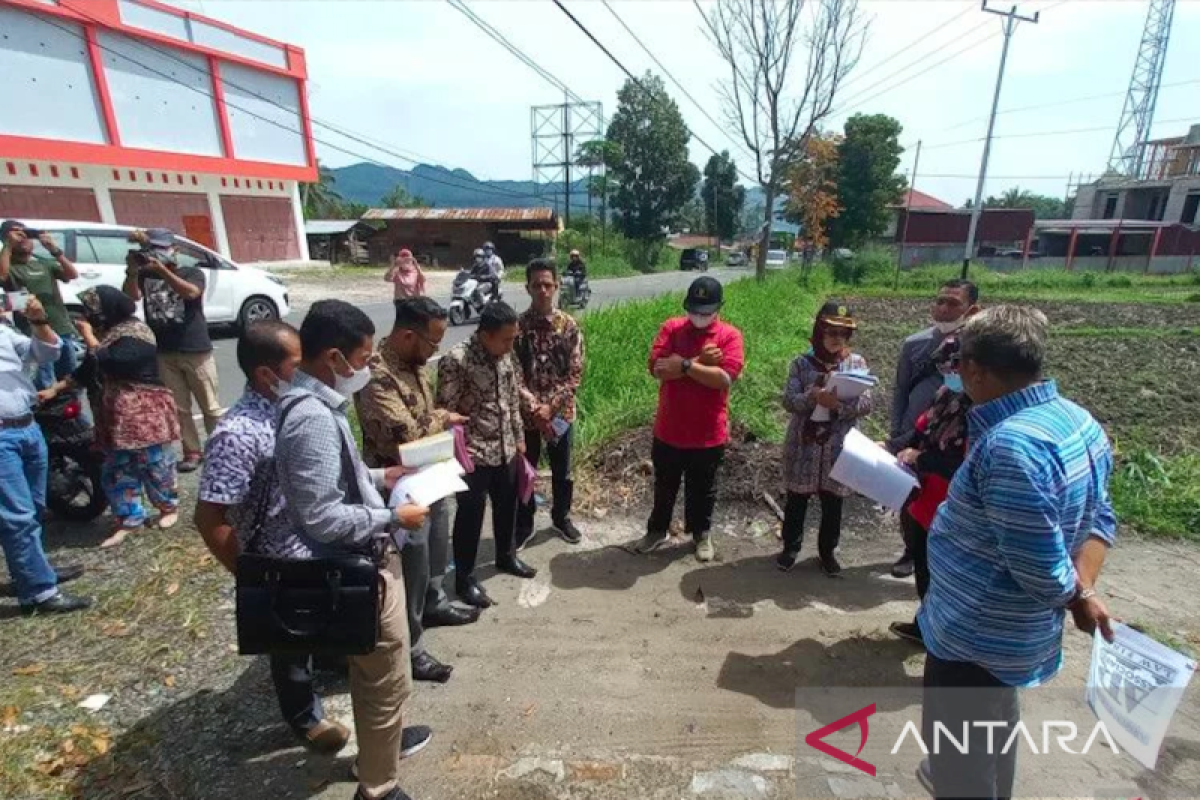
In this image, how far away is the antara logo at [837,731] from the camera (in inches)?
90.5

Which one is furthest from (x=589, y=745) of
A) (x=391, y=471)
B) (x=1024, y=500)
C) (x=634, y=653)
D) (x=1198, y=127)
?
(x=1198, y=127)

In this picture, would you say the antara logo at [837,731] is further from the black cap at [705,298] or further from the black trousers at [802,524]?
the black cap at [705,298]

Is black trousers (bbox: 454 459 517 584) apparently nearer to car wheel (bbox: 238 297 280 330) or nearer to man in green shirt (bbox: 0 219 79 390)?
man in green shirt (bbox: 0 219 79 390)

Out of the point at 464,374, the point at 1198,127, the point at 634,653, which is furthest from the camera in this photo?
the point at 1198,127

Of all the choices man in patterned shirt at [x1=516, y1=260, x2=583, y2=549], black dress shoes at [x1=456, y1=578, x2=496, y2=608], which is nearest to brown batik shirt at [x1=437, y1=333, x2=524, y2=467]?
man in patterned shirt at [x1=516, y1=260, x2=583, y2=549]

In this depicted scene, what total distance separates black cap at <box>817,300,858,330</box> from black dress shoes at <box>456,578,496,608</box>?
94.3 inches

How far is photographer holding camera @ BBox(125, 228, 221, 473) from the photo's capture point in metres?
4.54

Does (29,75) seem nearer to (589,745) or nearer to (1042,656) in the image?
(589,745)

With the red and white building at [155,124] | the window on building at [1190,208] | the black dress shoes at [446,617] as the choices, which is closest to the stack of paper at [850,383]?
the black dress shoes at [446,617]

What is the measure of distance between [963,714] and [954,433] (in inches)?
47.7

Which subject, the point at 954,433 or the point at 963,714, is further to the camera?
the point at 954,433

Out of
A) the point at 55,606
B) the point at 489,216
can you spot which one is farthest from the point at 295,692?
the point at 489,216

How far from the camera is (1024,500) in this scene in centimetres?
145

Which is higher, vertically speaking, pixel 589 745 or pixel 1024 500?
pixel 1024 500
